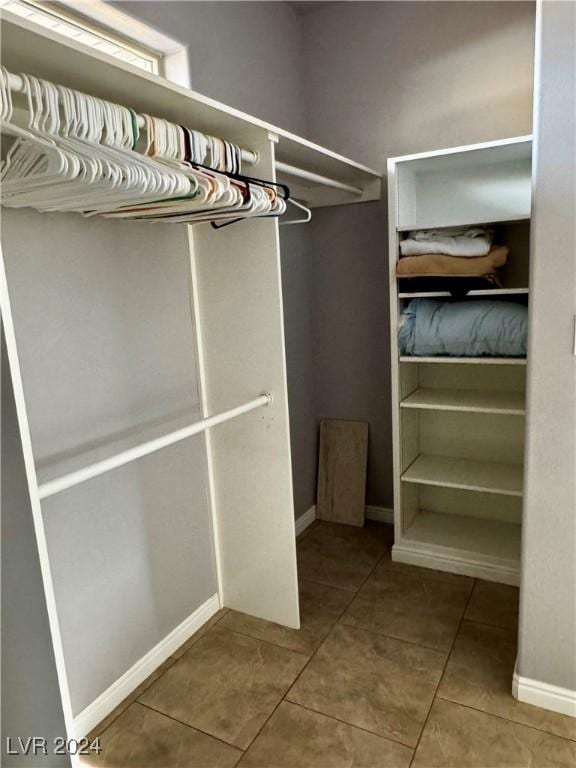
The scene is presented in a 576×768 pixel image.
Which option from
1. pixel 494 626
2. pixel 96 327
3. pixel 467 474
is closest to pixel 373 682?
pixel 494 626

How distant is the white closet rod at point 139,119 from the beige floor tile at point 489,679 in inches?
74.7

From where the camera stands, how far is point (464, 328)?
2303mm

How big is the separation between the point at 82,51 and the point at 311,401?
2.18m

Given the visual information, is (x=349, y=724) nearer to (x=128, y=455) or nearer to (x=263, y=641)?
(x=263, y=641)

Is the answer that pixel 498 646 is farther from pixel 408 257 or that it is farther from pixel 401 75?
pixel 401 75

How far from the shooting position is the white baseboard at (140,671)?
68.3 inches

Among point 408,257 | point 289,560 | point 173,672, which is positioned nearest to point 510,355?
point 408,257

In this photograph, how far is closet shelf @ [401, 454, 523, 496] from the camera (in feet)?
8.00

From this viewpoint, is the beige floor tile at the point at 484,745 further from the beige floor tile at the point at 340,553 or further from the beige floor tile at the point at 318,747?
the beige floor tile at the point at 340,553

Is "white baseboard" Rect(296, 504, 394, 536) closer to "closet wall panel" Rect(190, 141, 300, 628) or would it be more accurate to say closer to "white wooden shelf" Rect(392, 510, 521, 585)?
"white wooden shelf" Rect(392, 510, 521, 585)

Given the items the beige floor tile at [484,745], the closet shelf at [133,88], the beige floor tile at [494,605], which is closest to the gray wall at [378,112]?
the closet shelf at [133,88]

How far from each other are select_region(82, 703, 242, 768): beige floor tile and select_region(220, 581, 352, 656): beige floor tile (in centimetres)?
48

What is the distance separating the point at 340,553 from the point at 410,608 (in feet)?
1.80

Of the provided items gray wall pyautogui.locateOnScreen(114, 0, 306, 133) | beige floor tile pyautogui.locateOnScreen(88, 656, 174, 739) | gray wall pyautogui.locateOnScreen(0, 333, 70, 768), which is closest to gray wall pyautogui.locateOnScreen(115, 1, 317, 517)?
gray wall pyautogui.locateOnScreen(114, 0, 306, 133)
